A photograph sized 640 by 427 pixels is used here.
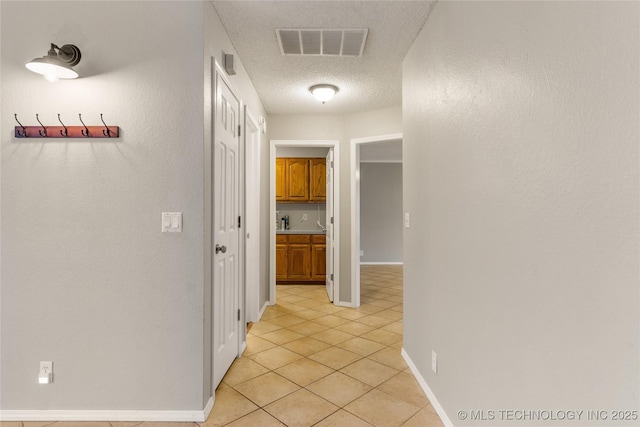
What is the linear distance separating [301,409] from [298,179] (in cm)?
437

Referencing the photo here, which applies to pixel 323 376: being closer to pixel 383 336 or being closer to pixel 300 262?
pixel 383 336

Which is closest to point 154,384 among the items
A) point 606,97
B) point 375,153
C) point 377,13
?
point 606,97

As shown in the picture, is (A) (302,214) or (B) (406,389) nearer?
(B) (406,389)

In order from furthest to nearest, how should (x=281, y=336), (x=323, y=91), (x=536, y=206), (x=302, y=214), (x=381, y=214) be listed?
(x=381, y=214) → (x=302, y=214) → (x=323, y=91) → (x=281, y=336) → (x=536, y=206)

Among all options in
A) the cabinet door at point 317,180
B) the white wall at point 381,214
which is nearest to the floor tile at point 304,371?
the cabinet door at point 317,180

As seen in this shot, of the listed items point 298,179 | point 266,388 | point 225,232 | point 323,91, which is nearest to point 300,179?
point 298,179

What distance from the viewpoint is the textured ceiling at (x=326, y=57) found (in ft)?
6.89

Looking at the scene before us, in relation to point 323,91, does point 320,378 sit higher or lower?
lower

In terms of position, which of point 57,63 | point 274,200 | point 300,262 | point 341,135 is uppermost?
point 341,135

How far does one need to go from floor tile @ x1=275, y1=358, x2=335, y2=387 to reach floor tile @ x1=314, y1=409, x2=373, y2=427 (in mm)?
414

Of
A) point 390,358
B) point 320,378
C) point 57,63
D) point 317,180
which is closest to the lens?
point 57,63

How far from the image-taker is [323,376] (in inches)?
94.9

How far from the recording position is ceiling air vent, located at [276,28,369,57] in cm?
236

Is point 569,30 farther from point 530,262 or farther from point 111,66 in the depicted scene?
point 111,66
